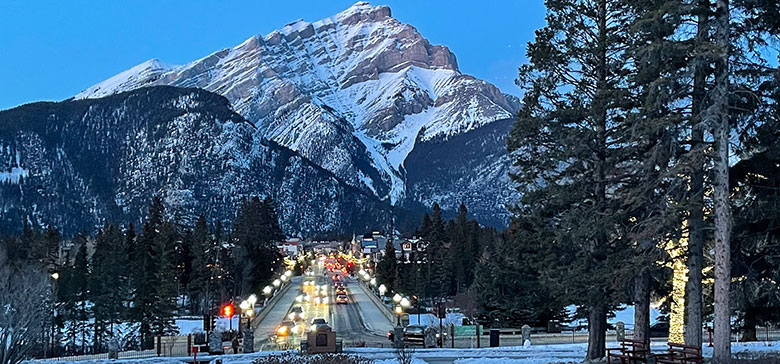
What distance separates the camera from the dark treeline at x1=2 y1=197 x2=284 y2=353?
63031 millimetres

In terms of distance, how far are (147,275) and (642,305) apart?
178ft

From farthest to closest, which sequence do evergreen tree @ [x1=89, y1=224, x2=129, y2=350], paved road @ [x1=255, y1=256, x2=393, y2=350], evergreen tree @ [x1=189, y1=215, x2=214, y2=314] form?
evergreen tree @ [x1=189, y1=215, x2=214, y2=314]
evergreen tree @ [x1=89, y1=224, x2=129, y2=350]
paved road @ [x1=255, y1=256, x2=393, y2=350]

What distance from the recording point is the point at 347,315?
6525cm

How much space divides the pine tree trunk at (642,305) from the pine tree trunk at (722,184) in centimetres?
336

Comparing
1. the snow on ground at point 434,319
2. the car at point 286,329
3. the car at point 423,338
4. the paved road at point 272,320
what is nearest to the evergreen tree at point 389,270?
the paved road at point 272,320

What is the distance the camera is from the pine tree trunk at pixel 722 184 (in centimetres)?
1641

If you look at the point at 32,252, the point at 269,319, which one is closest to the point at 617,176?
the point at 269,319

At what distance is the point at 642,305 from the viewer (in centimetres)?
2070

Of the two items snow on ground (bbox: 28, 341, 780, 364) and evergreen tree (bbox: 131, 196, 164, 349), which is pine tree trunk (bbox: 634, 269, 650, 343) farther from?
evergreen tree (bbox: 131, 196, 164, 349)

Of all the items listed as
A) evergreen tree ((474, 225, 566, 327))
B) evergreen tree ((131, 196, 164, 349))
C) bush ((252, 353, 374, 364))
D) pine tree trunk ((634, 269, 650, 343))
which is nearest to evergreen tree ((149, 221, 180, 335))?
evergreen tree ((131, 196, 164, 349))

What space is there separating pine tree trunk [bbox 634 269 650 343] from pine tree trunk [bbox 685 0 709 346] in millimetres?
1671

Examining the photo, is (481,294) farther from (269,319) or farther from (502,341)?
(269,319)

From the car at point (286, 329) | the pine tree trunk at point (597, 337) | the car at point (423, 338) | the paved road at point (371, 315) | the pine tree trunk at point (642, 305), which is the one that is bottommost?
the paved road at point (371, 315)

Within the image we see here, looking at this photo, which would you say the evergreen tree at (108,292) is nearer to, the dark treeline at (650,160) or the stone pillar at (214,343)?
the stone pillar at (214,343)
